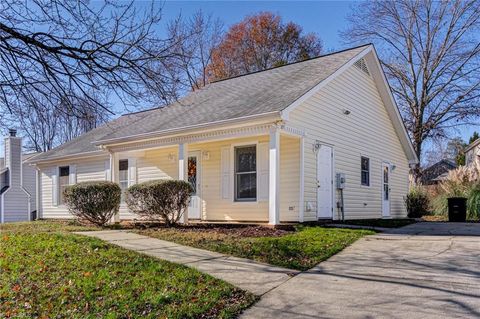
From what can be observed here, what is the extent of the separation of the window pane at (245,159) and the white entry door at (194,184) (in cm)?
159

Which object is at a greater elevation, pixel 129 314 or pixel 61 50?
pixel 61 50

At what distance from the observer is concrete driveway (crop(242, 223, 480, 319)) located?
4.30 metres

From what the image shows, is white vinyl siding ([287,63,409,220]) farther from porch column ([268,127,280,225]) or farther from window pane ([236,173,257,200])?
window pane ([236,173,257,200])

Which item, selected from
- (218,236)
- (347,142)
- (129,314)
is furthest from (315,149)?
(129,314)

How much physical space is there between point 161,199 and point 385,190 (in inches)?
358

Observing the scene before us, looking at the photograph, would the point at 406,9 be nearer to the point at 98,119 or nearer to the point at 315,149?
the point at 315,149

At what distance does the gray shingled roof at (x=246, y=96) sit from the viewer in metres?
10.6

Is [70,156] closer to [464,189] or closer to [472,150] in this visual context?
[464,189]

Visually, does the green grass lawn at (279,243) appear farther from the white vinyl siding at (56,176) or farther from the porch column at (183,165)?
the white vinyl siding at (56,176)

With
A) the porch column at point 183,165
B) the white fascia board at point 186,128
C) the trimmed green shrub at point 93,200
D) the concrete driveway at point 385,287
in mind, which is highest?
the white fascia board at point 186,128

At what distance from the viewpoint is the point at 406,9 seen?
24188mm

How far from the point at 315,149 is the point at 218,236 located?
4.24 metres

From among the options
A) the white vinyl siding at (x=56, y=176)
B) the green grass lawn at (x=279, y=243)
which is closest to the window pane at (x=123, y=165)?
the white vinyl siding at (x=56, y=176)

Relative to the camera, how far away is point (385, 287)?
5031 mm
